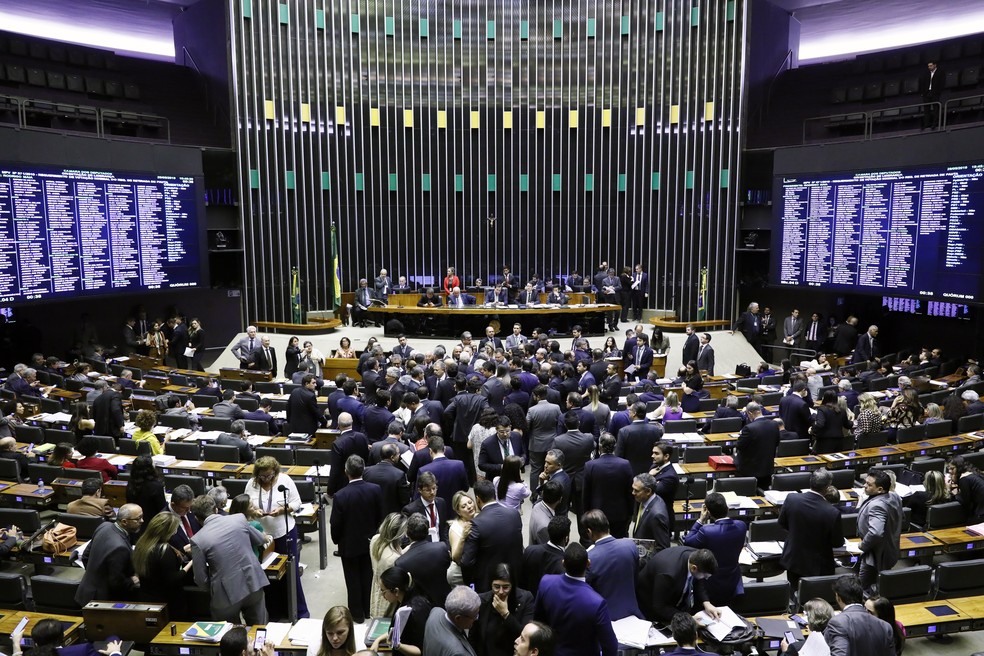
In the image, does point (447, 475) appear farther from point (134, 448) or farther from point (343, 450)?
point (134, 448)

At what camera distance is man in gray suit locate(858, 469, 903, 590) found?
5.38 metres

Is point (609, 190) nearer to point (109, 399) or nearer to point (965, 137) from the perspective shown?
point (965, 137)

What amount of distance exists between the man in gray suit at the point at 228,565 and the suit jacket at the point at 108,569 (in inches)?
4.7

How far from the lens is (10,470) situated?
24.6 feet

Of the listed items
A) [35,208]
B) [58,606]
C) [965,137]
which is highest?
[965,137]

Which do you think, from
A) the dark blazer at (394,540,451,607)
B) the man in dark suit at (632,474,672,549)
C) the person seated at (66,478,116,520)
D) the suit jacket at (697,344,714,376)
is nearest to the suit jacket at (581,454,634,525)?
the man in dark suit at (632,474,672,549)

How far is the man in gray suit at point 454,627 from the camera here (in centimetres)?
367

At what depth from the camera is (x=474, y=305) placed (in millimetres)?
17016

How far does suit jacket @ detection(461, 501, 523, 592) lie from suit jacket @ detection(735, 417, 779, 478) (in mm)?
3470

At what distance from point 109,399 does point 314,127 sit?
12.1m

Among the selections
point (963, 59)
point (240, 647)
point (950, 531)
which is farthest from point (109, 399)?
point (963, 59)

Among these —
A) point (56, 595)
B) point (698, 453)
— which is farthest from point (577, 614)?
point (698, 453)

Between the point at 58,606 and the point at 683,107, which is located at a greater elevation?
the point at 683,107

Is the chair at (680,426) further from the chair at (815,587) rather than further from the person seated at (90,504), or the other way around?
the person seated at (90,504)
